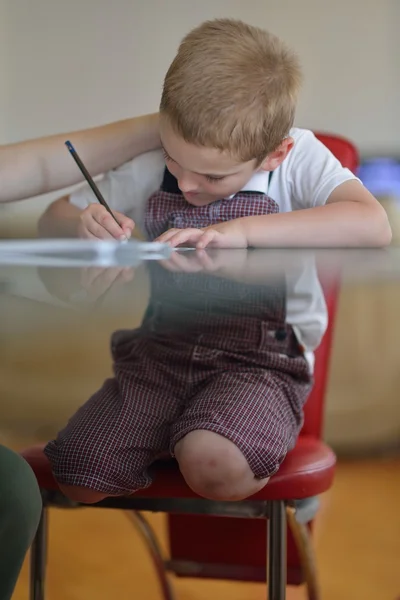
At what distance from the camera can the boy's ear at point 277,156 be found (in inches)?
37.2

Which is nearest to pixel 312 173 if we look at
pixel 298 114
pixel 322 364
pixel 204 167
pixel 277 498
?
pixel 204 167

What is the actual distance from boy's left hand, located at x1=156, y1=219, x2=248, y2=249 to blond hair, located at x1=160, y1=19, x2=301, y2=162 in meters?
0.12

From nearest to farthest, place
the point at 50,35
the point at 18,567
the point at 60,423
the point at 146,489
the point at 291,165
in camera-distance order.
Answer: the point at 18,567, the point at 146,489, the point at 291,165, the point at 50,35, the point at 60,423

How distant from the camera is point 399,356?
Answer: 2273 millimetres

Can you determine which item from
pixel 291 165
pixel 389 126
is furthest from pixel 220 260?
→ pixel 389 126

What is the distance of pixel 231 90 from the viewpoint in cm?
87

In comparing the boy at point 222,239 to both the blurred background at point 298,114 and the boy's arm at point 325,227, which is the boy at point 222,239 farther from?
the blurred background at point 298,114

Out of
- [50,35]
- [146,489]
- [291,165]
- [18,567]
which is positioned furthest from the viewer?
[50,35]

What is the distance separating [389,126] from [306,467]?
177 centimetres

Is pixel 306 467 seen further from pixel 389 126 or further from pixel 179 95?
pixel 389 126

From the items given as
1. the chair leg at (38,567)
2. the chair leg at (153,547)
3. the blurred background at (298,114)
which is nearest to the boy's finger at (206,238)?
the chair leg at (38,567)

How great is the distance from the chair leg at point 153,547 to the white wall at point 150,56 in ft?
3.37

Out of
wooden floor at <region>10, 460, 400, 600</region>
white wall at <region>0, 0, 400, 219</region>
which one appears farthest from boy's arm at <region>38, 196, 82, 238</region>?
white wall at <region>0, 0, 400, 219</region>

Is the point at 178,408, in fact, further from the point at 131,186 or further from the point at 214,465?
the point at 131,186
